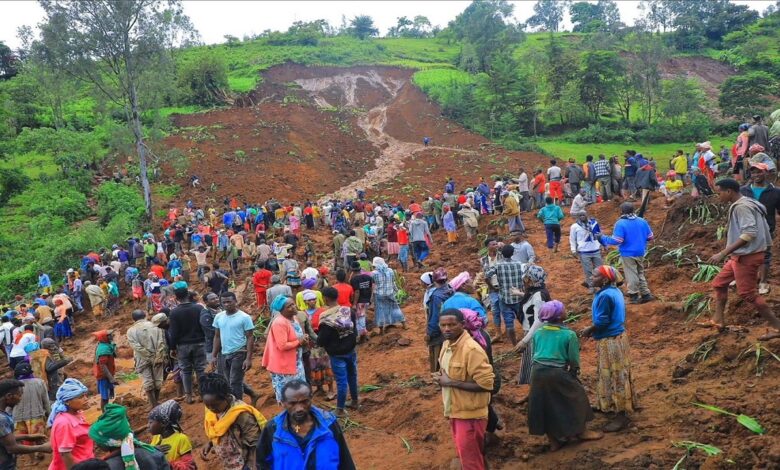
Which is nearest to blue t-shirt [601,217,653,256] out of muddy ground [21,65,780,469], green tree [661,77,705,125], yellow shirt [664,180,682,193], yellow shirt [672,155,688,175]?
muddy ground [21,65,780,469]

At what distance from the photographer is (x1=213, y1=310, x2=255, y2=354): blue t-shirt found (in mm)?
6414

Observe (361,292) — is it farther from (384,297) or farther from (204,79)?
(204,79)

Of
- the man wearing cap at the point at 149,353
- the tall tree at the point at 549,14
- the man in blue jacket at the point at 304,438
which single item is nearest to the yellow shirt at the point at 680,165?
the man wearing cap at the point at 149,353

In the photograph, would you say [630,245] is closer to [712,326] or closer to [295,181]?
[712,326]

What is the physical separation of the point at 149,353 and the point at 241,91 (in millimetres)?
44307

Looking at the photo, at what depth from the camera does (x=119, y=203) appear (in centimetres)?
2578

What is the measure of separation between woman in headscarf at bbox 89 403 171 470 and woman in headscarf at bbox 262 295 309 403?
2.02m

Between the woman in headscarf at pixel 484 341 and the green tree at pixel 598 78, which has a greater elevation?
the green tree at pixel 598 78

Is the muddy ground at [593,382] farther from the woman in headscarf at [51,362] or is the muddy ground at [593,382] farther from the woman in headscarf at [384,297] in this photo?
the woman in headscarf at [51,362]

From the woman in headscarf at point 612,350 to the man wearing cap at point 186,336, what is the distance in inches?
199

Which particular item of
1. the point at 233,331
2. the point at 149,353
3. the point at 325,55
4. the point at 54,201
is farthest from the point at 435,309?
the point at 325,55

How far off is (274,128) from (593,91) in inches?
932

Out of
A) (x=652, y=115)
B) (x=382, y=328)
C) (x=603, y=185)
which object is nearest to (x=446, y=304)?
(x=382, y=328)

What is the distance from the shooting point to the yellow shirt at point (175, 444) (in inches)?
164
